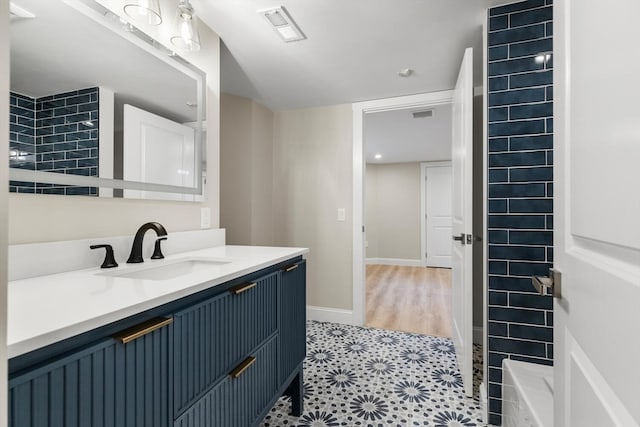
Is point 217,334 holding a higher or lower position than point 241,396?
higher

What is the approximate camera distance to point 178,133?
1.63 meters

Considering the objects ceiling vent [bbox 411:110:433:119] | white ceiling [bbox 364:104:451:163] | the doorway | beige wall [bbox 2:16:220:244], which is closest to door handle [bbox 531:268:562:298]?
beige wall [bbox 2:16:220:244]

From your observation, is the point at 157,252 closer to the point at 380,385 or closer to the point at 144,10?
the point at 144,10

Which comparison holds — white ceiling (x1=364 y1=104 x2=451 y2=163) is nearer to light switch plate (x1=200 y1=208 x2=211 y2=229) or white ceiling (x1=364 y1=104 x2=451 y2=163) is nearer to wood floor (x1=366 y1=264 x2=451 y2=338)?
wood floor (x1=366 y1=264 x2=451 y2=338)

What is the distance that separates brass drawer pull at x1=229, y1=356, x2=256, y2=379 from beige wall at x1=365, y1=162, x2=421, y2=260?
18.4 feet

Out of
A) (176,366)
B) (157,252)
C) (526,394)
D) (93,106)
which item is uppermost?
(93,106)

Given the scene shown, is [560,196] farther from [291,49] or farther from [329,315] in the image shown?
[329,315]

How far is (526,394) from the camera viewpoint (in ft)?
4.31

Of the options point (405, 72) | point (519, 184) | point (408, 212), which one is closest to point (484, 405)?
point (519, 184)

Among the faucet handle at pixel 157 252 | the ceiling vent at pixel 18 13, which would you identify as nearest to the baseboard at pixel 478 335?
the faucet handle at pixel 157 252

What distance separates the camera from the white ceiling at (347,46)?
5.44 ft

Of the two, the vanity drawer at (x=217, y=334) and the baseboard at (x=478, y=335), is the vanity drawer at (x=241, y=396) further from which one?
the baseboard at (x=478, y=335)

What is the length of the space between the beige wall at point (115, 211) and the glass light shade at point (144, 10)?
0.35 m

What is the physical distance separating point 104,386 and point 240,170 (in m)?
2.48
